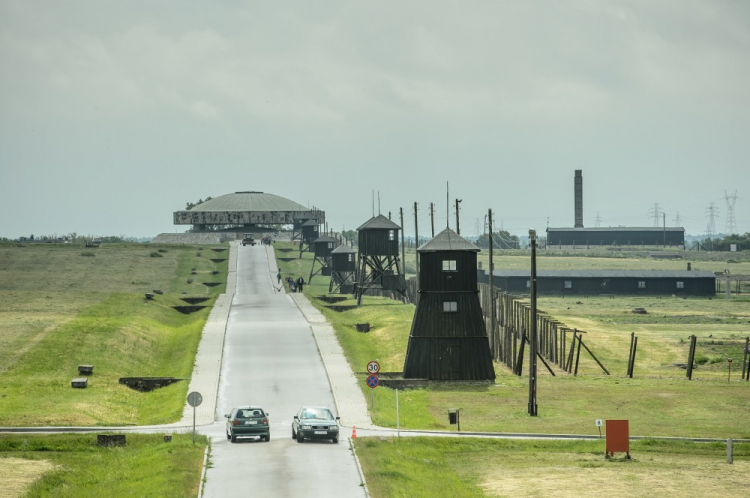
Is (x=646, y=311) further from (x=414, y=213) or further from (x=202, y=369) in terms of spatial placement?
(x=202, y=369)

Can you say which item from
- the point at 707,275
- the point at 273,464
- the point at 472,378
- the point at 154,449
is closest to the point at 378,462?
the point at 273,464

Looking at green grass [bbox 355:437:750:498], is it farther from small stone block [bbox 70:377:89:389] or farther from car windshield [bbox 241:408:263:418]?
small stone block [bbox 70:377:89:389]

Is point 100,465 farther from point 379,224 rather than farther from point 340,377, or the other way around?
point 379,224

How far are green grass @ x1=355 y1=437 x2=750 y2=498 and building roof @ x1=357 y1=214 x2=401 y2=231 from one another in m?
52.8

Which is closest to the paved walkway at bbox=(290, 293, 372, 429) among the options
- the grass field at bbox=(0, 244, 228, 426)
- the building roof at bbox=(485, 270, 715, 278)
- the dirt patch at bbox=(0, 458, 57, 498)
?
the grass field at bbox=(0, 244, 228, 426)

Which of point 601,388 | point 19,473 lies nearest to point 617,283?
point 601,388

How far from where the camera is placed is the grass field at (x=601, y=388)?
154 feet

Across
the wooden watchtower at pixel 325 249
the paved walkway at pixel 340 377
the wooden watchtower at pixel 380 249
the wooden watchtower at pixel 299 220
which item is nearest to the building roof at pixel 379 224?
the wooden watchtower at pixel 380 249

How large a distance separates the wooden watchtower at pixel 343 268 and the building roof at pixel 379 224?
14874mm

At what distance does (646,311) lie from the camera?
3996 inches

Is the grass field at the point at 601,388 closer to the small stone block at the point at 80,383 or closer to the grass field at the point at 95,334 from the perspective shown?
the grass field at the point at 95,334

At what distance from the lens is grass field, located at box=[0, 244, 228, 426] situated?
50.5 m

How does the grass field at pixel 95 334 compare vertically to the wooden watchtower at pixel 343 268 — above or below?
below

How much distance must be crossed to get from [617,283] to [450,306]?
226 feet
